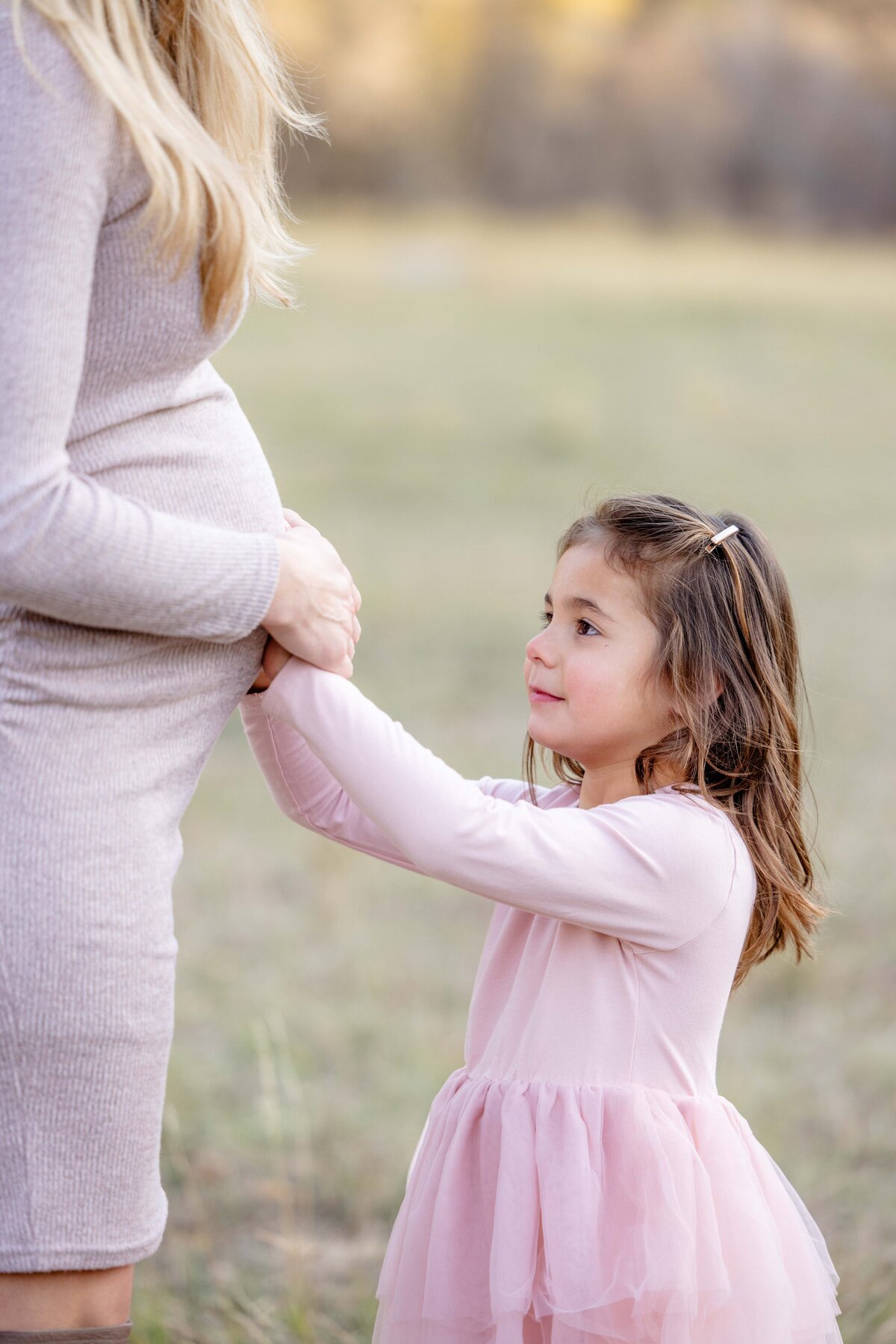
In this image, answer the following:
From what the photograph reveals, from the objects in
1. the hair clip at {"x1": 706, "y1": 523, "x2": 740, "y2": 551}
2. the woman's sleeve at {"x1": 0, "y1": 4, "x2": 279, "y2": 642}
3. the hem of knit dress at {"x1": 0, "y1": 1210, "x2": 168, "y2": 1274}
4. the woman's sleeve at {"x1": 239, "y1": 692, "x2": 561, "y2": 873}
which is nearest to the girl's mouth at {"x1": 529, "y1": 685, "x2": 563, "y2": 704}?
the woman's sleeve at {"x1": 239, "y1": 692, "x2": 561, "y2": 873}

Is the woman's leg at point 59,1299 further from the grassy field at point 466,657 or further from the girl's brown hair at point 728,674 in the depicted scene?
the grassy field at point 466,657

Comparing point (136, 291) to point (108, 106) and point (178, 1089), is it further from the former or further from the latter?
point (178, 1089)

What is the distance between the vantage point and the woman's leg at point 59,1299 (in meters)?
1.10

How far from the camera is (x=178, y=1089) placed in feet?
9.19

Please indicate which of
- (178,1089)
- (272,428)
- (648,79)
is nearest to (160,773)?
(178,1089)

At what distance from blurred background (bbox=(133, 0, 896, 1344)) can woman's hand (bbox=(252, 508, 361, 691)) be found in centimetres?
52

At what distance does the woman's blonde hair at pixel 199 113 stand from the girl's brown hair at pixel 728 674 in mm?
456

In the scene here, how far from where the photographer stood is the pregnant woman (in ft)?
3.30

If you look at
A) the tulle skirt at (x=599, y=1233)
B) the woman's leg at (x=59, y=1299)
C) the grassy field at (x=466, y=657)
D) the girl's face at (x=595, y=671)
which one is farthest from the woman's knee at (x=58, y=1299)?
the grassy field at (x=466, y=657)

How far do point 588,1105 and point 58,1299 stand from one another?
481mm

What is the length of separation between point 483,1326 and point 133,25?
1.14 m

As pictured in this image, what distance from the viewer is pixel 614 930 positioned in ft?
4.23

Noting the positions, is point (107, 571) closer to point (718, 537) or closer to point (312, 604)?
point (312, 604)

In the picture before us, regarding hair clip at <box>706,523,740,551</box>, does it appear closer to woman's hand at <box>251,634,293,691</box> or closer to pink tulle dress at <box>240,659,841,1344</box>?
pink tulle dress at <box>240,659,841,1344</box>
